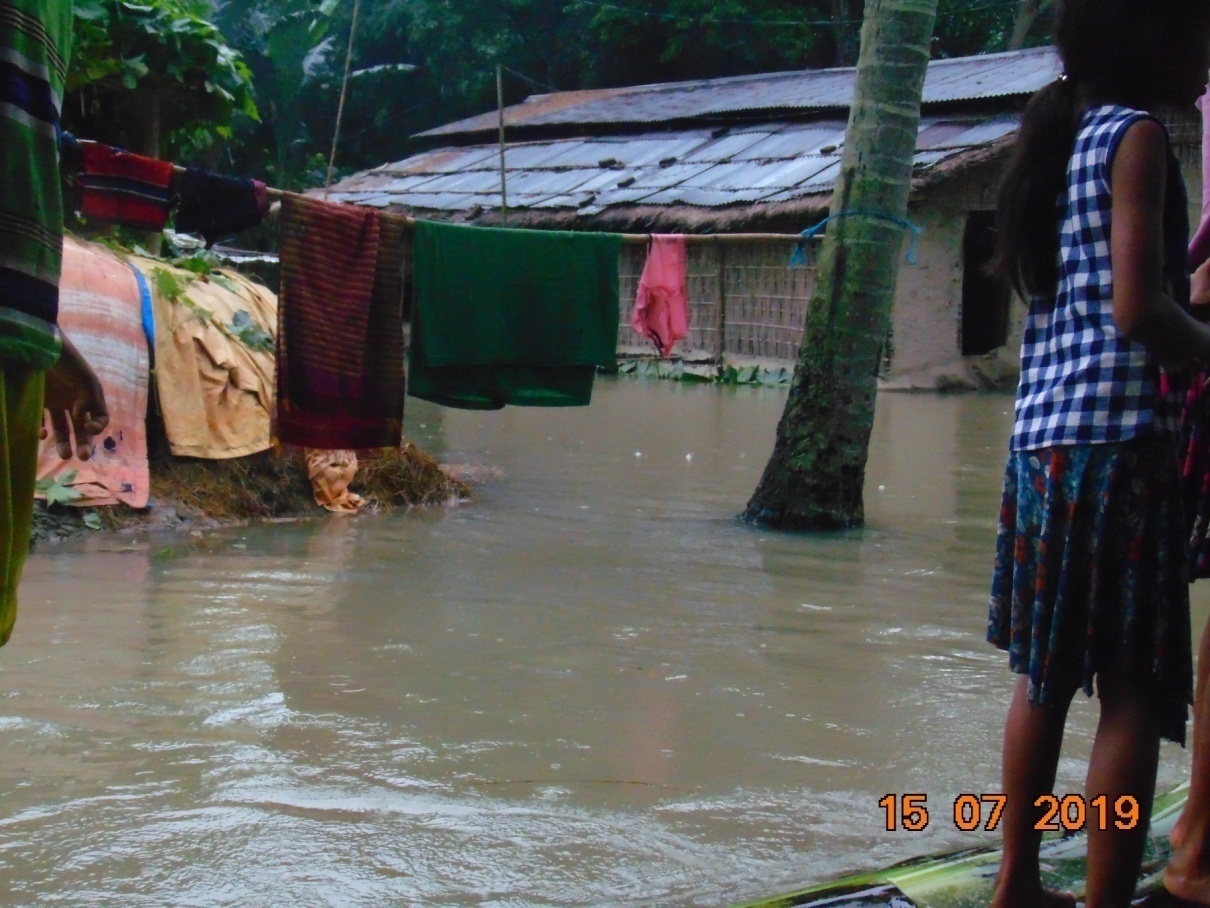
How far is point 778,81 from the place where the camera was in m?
19.6

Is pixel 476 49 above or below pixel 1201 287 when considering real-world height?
above

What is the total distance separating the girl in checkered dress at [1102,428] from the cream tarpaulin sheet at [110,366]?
15.8ft

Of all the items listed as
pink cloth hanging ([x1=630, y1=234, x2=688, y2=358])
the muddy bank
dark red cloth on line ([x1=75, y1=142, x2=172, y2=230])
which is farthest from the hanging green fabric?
the muddy bank

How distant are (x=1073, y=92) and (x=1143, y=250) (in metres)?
0.32

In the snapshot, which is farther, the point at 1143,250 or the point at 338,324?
the point at 338,324

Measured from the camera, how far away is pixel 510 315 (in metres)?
5.77

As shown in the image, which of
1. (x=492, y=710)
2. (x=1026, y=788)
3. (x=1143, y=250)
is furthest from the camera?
(x=492, y=710)

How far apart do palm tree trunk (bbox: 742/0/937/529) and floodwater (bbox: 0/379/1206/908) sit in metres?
0.26

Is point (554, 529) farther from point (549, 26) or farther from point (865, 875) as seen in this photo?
point (549, 26)

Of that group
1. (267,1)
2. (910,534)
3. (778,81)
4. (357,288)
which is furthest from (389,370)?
(267,1)

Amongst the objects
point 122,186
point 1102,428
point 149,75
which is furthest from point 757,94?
point 1102,428

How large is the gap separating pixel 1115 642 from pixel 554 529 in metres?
4.65

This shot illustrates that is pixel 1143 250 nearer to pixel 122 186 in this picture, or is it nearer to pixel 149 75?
pixel 122 186

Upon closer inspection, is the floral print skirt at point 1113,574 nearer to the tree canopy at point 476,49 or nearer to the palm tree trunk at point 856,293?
the palm tree trunk at point 856,293
